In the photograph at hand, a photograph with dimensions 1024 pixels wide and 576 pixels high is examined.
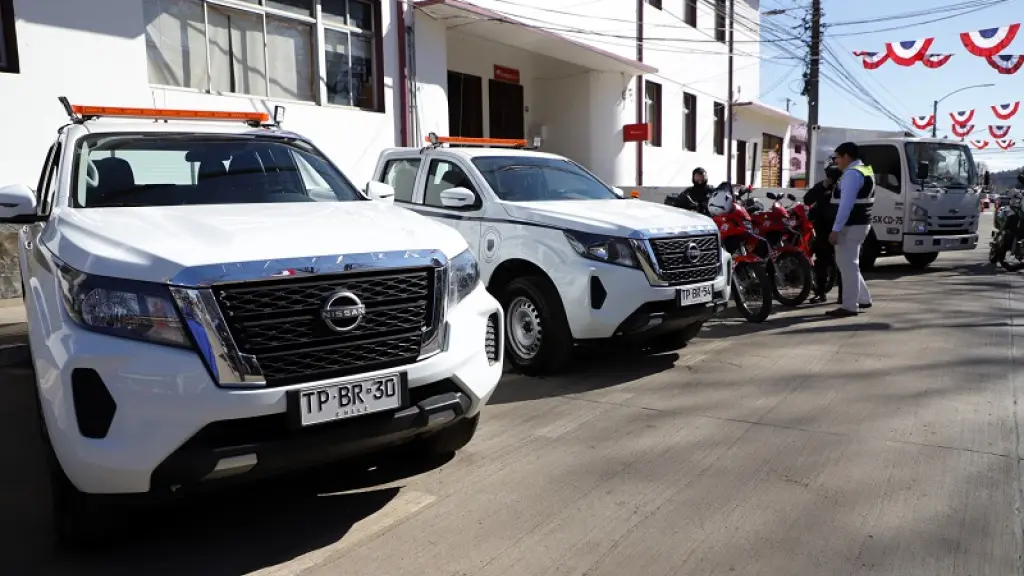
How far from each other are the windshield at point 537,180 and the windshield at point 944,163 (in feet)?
23.7

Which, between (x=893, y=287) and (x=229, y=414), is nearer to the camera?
(x=229, y=414)

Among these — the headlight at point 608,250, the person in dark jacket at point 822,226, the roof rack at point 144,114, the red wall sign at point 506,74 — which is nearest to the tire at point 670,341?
the headlight at point 608,250

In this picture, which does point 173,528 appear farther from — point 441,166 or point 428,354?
point 441,166

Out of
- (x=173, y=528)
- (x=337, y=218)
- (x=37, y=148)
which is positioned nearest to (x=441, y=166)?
(x=337, y=218)

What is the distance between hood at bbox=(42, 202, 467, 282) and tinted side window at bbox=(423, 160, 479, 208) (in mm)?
2508

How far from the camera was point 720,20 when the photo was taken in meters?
25.7

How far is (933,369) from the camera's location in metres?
5.81

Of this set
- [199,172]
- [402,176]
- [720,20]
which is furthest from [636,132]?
[199,172]

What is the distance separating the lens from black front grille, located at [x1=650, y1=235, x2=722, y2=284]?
5531 mm

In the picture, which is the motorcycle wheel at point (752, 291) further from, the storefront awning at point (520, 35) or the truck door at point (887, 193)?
the storefront awning at point (520, 35)

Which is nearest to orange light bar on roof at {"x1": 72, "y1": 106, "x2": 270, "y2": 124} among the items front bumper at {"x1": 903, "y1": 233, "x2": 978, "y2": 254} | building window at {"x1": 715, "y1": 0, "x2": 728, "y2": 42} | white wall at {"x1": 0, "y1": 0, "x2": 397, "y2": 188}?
white wall at {"x1": 0, "y1": 0, "x2": 397, "y2": 188}

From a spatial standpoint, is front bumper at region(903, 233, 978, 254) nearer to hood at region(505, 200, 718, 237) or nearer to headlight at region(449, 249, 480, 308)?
hood at region(505, 200, 718, 237)

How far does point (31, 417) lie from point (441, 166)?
371 centimetres

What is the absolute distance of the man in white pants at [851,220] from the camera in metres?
7.68
